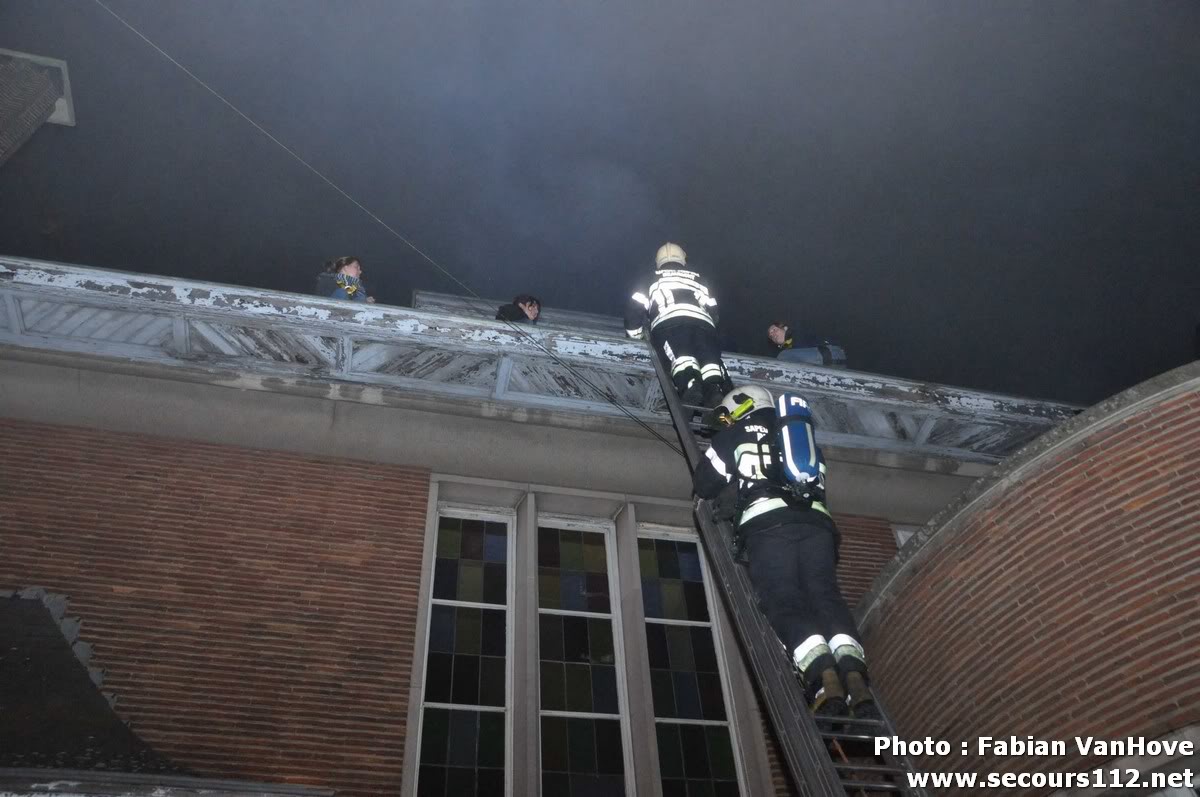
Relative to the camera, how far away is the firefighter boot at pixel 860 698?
4.85 m

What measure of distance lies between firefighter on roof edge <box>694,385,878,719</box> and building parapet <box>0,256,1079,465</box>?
2.68 metres

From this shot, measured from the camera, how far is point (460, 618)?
7.63m

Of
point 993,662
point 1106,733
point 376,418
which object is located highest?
point 376,418

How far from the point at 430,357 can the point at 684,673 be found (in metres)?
3.49

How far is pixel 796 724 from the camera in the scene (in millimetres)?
4516

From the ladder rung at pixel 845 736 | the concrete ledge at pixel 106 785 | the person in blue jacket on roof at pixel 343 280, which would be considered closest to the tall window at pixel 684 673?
the ladder rung at pixel 845 736

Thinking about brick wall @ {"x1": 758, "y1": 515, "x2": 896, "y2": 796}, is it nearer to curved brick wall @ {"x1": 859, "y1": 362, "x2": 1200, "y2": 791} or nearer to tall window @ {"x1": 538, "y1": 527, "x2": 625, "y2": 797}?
curved brick wall @ {"x1": 859, "y1": 362, "x2": 1200, "y2": 791}

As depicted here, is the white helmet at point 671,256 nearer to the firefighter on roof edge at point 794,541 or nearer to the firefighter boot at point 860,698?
the firefighter on roof edge at point 794,541

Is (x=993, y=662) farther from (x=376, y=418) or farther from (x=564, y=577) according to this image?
(x=376, y=418)

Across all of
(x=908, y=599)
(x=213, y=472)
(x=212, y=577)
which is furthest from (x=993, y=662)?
(x=213, y=472)

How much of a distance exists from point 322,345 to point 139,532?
2.11 m

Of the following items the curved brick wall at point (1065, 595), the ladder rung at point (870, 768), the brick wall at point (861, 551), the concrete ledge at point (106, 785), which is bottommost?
the concrete ledge at point (106, 785)

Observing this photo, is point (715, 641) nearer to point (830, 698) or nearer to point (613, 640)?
point (613, 640)

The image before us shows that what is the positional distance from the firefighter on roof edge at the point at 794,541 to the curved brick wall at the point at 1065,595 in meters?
1.20
